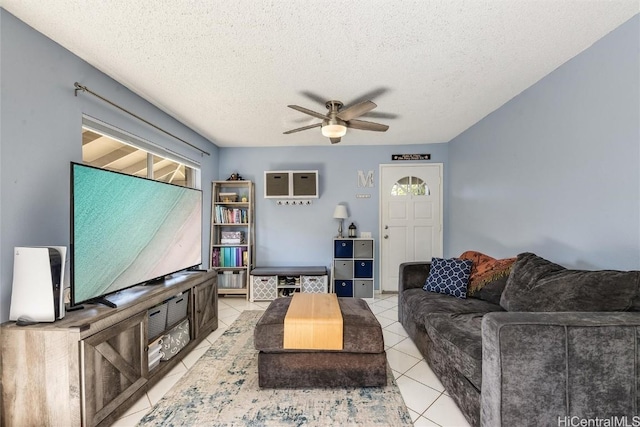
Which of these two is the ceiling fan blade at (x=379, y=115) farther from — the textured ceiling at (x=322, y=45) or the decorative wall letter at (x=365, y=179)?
the decorative wall letter at (x=365, y=179)

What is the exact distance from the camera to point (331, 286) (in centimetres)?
402

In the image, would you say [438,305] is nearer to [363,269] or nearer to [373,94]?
[363,269]

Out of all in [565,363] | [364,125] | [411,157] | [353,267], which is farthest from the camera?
[411,157]

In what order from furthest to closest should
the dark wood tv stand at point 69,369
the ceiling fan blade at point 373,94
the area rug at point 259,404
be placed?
the ceiling fan blade at point 373,94 → the area rug at point 259,404 → the dark wood tv stand at point 69,369

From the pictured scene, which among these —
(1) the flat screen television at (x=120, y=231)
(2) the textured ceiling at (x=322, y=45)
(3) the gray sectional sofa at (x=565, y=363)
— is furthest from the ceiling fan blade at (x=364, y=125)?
(3) the gray sectional sofa at (x=565, y=363)

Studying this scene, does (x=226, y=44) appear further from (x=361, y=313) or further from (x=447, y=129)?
(x=447, y=129)

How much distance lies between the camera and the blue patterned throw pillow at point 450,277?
2488 mm

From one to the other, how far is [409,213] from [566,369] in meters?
3.16

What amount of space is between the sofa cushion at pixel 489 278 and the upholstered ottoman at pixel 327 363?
121 centimetres

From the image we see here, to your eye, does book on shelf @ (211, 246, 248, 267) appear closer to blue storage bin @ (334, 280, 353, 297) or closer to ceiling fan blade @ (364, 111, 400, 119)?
blue storage bin @ (334, 280, 353, 297)

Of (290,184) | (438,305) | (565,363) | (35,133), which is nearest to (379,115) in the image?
(290,184)

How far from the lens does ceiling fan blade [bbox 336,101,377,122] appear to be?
85.7 inches

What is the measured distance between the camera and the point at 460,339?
161 cm

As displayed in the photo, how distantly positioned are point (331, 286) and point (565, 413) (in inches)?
118
